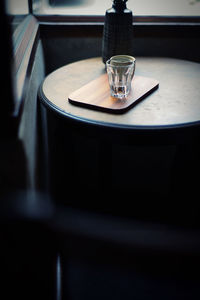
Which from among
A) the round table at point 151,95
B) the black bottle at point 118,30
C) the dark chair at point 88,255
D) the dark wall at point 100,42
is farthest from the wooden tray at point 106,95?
the dark wall at point 100,42

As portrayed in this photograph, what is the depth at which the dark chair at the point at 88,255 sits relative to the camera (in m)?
0.42

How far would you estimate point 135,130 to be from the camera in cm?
86

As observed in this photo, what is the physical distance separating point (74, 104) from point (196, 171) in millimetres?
548

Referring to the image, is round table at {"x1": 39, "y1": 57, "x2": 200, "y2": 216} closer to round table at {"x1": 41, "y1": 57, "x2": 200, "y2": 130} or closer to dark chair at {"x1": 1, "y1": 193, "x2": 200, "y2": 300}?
round table at {"x1": 41, "y1": 57, "x2": 200, "y2": 130}

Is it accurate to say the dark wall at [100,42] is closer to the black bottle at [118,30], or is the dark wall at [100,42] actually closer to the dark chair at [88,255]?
the black bottle at [118,30]

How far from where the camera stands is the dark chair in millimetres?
417

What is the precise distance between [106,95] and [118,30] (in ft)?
1.07

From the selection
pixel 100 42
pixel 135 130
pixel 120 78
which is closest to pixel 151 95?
pixel 120 78

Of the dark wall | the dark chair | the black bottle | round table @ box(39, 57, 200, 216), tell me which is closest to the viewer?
the dark chair

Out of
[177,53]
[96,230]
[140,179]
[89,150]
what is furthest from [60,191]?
[96,230]

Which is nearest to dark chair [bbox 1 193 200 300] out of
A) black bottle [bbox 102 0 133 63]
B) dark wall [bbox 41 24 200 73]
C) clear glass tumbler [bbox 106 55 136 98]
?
clear glass tumbler [bbox 106 55 136 98]

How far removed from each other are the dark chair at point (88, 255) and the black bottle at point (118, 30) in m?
0.61

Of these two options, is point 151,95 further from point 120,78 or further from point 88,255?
point 88,255

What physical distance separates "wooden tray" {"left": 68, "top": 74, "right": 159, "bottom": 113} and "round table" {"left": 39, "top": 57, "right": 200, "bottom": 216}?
0.02 m
